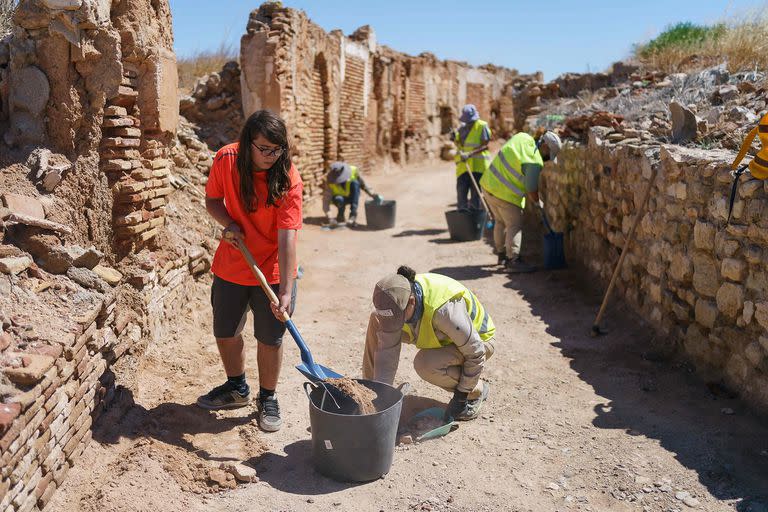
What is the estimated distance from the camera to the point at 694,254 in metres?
4.46

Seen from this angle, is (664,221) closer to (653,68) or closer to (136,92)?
(136,92)

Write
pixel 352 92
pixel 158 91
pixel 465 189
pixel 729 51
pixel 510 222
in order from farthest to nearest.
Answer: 1. pixel 352 92
2. pixel 465 189
3. pixel 729 51
4. pixel 510 222
5. pixel 158 91

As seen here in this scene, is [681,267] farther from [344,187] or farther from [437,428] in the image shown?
[344,187]

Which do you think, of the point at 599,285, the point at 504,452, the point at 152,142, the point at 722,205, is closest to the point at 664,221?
the point at 722,205

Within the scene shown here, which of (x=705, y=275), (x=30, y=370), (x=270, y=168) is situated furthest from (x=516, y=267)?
(x=30, y=370)

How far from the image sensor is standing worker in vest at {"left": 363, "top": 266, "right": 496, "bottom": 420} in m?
3.38

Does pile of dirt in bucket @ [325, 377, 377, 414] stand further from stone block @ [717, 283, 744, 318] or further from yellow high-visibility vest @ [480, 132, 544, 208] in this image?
yellow high-visibility vest @ [480, 132, 544, 208]

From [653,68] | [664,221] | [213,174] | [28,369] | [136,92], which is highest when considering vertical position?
[653,68]

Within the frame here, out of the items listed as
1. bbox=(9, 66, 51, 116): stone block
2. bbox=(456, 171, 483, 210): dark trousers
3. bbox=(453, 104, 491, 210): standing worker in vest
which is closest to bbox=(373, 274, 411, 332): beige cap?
bbox=(9, 66, 51, 116): stone block

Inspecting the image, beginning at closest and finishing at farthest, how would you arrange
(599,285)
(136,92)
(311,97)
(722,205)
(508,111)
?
1. (722,205)
2. (136,92)
3. (599,285)
4. (311,97)
5. (508,111)

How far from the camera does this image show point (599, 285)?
21.1 feet

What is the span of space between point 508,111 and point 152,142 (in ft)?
70.7

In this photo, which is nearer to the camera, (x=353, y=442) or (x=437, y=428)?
(x=353, y=442)

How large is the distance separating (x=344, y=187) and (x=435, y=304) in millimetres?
7138
